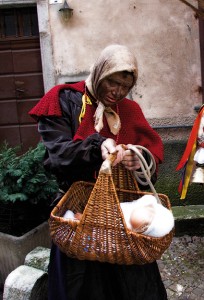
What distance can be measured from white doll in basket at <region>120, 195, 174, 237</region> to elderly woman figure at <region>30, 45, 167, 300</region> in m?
0.22

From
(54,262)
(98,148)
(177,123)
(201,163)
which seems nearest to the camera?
(98,148)

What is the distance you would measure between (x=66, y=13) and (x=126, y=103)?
11.1ft

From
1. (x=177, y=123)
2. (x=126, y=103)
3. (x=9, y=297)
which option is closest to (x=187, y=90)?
(x=177, y=123)

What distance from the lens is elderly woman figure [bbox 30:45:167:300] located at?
1.67 m

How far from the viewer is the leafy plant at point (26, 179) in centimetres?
302

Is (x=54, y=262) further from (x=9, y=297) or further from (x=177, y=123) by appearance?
(x=177, y=123)

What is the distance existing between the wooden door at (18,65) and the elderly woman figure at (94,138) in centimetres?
374

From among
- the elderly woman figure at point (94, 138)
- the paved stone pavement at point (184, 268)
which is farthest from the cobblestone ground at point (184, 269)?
the elderly woman figure at point (94, 138)

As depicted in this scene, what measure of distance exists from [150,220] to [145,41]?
400 cm

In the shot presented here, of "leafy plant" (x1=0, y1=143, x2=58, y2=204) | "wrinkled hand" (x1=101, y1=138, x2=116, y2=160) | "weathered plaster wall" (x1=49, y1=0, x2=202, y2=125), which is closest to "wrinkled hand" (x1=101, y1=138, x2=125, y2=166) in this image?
"wrinkled hand" (x1=101, y1=138, x2=116, y2=160)

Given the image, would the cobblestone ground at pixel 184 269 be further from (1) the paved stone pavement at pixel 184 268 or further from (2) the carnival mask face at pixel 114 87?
(2) the carnival mask face at pixel 114 87

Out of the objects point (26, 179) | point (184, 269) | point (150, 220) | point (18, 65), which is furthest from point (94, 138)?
point (18, 65)

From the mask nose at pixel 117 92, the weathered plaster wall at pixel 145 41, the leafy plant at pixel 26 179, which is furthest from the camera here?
the weathered plaster wall at pixel 145 41

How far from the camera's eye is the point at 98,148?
1.61 m
